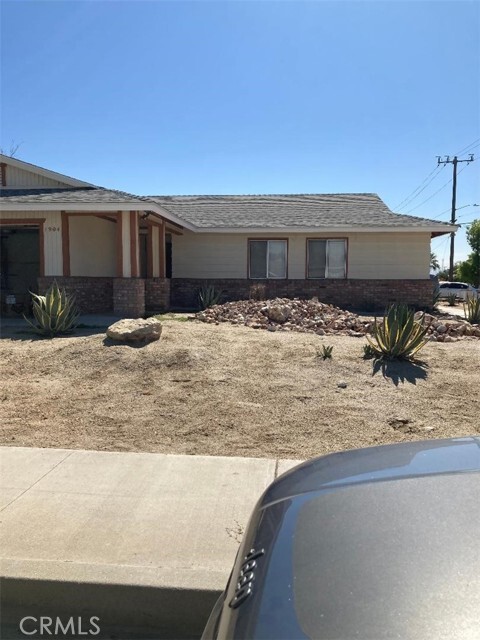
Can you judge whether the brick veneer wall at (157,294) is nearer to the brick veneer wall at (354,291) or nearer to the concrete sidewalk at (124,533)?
the brick veneer wall at (354,291)

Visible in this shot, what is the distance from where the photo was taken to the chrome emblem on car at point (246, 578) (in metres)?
1.69

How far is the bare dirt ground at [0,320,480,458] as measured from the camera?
5.38 m

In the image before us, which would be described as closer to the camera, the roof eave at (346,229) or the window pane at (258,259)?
the roof eave at (346,229)

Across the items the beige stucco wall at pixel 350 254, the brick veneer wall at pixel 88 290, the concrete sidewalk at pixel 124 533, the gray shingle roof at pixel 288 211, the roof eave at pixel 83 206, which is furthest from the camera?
the beige stucco wall at pixel 350 254

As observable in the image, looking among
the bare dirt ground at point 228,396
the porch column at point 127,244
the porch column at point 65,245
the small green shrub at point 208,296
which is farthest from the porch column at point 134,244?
the bare dirt ground at point 228,396

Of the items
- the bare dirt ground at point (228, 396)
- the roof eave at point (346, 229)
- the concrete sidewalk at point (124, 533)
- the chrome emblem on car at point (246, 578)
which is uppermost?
the roof eave at point (346, 229)

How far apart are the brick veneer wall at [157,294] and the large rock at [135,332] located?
6.93 m

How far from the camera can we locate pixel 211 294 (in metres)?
16.9

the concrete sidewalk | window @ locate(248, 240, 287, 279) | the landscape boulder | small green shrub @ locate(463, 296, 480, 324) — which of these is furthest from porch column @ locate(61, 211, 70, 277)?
small green shrub @ locate(463, 296, 480, 324)

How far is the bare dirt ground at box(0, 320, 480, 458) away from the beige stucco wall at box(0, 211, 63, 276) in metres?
5.05

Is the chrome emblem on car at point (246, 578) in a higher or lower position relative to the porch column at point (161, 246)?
lower

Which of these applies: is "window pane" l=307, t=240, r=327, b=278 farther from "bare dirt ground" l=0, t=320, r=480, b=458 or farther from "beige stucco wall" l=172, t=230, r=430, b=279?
"bare dirt ground" l=0, t=320, r=480, b=458

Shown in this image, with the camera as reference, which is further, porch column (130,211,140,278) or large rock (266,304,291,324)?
porch column (130,211,140,278)

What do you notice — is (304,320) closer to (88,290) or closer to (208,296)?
(208,296)
